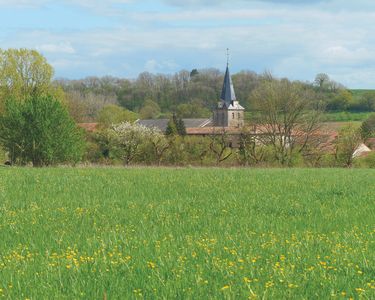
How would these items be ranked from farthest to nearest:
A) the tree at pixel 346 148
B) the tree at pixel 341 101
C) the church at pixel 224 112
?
1. the tree at pixel 341 101
2. the church at pixel 224 112
3. the tree at pixel 346 148

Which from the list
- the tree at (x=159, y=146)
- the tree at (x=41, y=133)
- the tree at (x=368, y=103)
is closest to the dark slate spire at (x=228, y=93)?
the tree at (x=368, y=103)

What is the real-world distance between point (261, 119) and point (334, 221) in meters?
46.5

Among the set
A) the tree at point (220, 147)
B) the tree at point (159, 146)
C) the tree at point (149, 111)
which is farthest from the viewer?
the tree at point (149, 111)

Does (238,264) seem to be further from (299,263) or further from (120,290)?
(120,290)

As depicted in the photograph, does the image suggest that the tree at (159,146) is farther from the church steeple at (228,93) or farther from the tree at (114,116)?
the church steeple at (228,93)

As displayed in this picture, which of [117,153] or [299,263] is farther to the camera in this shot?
[117,153]

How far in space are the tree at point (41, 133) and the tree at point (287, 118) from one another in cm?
2201

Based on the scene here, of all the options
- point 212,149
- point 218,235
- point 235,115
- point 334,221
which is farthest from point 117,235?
point 235,115

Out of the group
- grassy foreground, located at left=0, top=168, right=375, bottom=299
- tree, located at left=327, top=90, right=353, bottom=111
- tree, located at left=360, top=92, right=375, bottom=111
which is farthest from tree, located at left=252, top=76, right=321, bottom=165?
tree, located at left=360, top=92, right=375, bottom=111

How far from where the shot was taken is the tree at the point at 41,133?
38.6 m

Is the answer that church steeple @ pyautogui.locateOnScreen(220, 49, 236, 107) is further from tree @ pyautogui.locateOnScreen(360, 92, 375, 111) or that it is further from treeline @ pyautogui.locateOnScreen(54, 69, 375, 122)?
tree @ pyautogui.locateOnScreen(360, 92, 375, 111)

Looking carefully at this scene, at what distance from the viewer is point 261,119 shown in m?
57.0

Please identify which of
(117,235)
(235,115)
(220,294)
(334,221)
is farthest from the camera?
(235,115)

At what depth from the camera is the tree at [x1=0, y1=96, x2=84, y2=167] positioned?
38.6 meters
